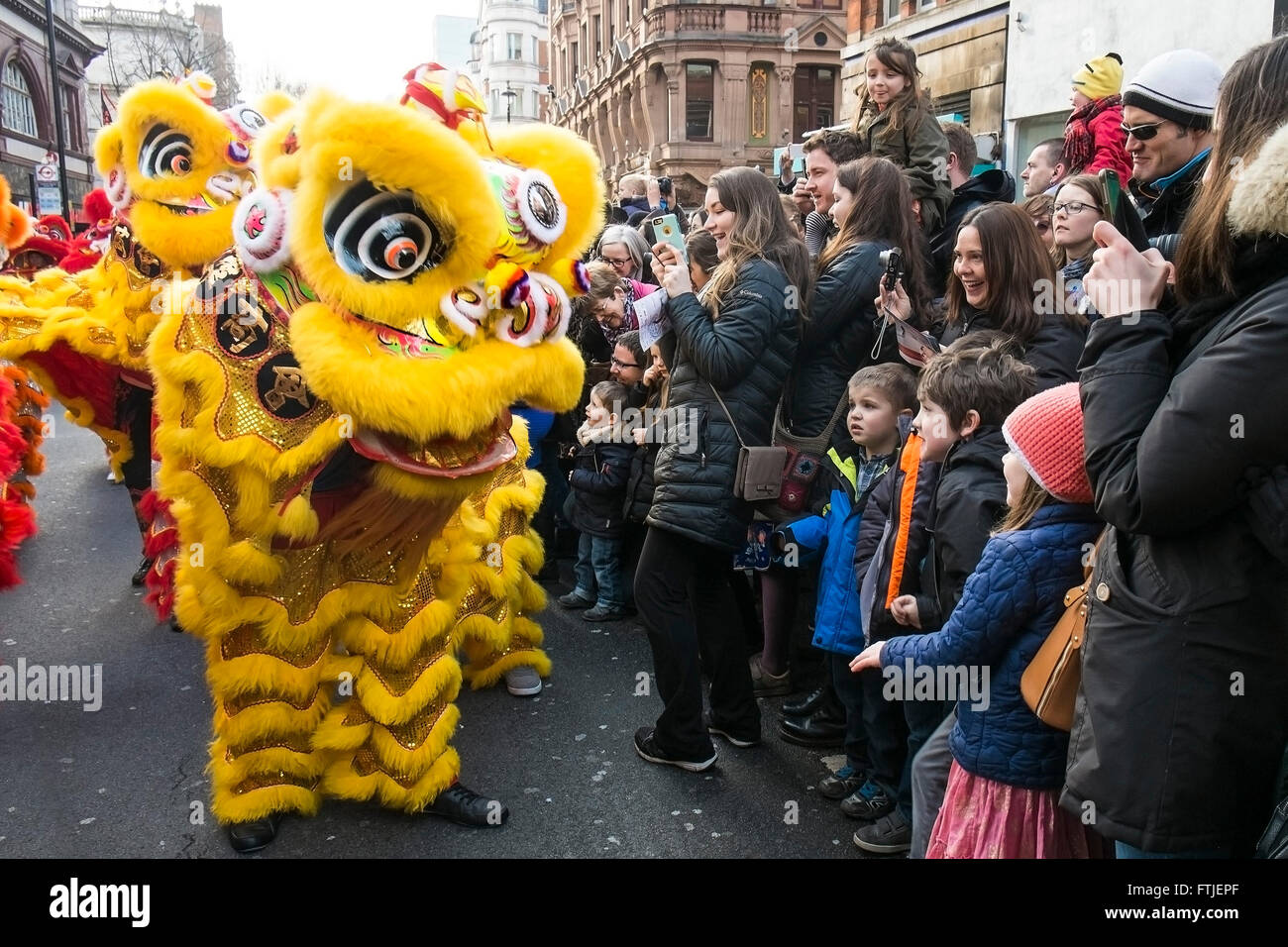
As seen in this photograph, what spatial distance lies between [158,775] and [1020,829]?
9.73 ft

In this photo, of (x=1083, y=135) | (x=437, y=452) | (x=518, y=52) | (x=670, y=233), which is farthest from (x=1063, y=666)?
(x=518, y=52)

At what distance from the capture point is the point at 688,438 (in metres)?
3.57

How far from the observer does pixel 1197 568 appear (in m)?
1.76

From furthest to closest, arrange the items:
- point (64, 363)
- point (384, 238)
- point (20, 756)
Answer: point (64, 363) → point (20, 756) → point (384, 238)

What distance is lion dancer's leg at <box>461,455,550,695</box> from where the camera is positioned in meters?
4.03

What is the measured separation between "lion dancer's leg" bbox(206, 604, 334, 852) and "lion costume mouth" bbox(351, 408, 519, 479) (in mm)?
728

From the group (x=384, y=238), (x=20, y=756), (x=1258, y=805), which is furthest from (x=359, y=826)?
(x=1258, y=805)

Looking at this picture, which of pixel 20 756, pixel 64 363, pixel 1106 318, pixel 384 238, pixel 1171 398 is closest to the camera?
pixel 1171 398

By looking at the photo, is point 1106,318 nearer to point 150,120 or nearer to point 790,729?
point 790,729

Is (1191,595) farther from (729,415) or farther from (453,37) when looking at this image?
(453,37)

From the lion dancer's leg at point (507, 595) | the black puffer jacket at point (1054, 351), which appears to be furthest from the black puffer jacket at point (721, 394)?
the lion dancer's leg at point (507, 595)

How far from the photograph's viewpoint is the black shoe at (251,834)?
3107mm

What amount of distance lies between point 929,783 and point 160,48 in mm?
36596

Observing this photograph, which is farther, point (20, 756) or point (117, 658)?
point (117, 658)
